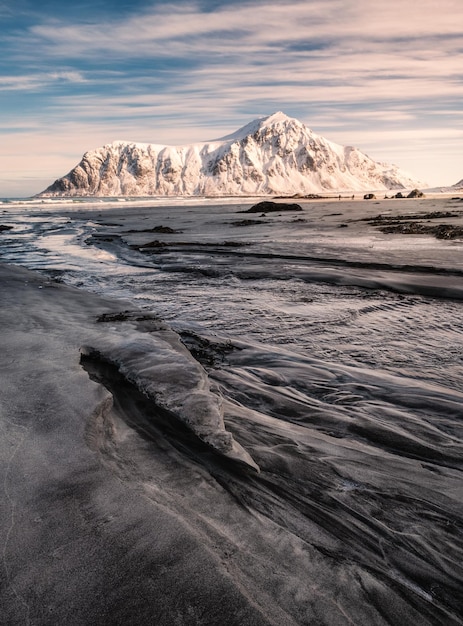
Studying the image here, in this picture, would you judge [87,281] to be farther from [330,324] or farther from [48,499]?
[48,499]

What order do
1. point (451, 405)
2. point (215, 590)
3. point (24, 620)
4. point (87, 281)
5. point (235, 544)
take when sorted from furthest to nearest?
point (87, 281) → point (451, 405) → point (235, 544) → point (215, 590) → point (24, 620)

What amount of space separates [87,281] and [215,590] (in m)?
7.72

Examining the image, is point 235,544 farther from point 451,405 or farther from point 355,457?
point 451,405

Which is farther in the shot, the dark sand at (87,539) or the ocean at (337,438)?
the ocean at (337,438)

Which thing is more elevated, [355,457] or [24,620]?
[24,620]

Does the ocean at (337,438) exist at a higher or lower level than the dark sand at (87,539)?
lower

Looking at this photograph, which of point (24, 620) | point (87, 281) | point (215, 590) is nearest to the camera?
point (24, 620)

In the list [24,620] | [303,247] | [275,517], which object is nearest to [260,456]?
[275,517]

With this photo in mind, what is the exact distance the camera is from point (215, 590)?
58.5 inches

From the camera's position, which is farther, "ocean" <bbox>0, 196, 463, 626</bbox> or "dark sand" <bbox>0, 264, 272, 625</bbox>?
"ocean" <bbox>0, 196, 463, 626</bbox>

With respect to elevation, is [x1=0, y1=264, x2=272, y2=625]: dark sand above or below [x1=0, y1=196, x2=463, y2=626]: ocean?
above

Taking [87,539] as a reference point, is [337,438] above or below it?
below

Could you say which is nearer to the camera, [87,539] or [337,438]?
[87,539]

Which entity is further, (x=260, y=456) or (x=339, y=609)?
(x=260, y=456)
